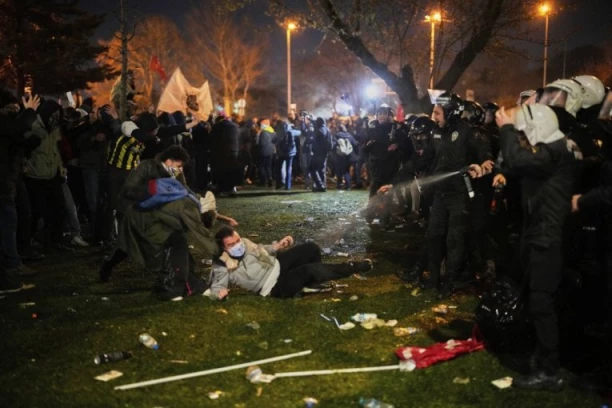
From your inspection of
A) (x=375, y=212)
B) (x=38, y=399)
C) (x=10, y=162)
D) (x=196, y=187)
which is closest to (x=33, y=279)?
(x=10, y=162)

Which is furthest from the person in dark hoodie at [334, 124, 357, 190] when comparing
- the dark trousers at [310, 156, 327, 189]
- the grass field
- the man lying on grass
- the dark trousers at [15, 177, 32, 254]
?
the man lying on grass

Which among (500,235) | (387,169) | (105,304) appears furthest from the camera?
(387,169)

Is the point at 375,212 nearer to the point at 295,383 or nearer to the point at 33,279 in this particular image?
the point at 33,279

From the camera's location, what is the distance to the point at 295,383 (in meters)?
5.09

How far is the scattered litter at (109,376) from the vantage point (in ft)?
17.0

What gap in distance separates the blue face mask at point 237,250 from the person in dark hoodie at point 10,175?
2738 millimetres

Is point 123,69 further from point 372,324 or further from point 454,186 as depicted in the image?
point 372,324

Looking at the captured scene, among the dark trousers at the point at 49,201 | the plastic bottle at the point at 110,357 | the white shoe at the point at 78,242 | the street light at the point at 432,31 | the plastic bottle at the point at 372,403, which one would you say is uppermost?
the street light at the point at 432,31

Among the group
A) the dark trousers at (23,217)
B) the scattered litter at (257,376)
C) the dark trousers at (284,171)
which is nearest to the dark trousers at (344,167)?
the dark trousers at (284,171)

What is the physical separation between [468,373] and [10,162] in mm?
5890

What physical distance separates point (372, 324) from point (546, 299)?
1.87 m

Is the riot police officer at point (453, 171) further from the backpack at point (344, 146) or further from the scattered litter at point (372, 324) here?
the backpack at point (344, 146)

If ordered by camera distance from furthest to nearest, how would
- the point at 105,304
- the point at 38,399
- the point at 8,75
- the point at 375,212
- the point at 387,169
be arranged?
the point at 8,75, the point at 375,212, the point at 387,169, the point at 105,304, the point at 38,399

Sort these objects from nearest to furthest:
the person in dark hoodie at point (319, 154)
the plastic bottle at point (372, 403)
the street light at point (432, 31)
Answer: the plastic bottle at point (372, 403) → the street light at point (432, 31) → the person in dark hoodie at point (319, 154)
